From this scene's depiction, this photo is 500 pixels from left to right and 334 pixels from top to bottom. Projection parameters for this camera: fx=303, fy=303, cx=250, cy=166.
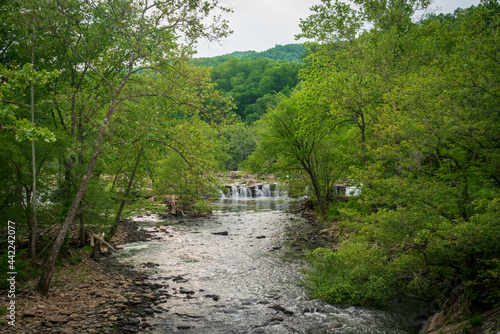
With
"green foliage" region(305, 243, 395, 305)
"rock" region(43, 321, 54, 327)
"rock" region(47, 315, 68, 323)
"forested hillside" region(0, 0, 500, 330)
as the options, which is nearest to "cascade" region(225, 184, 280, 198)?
"forested hillside" region(0, 0, 500, 330)

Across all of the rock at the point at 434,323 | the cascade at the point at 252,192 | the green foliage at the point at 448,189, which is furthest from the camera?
the cascade at the point at 252,192

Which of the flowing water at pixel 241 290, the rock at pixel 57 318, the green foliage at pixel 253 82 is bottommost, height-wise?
the flowing water at pixel 241 290

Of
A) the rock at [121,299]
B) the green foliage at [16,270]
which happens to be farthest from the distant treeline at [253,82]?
the green foliage at [16,270]

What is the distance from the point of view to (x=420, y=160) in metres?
11.3

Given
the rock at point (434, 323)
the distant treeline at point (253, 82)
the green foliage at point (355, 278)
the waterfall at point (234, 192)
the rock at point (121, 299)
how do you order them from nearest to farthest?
1. the rock at point (434, 323)
2. the rock at point (121, 299)
3. the green foliage at point (355, 278)
4. the waterfall at point (234, 192)
5. the distant treeline at point (253, 82)

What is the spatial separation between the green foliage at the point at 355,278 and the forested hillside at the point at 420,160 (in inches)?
1.3

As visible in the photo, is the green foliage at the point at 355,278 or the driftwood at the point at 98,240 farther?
the driftwood at the point at 98,240

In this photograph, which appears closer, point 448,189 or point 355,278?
point 448,189

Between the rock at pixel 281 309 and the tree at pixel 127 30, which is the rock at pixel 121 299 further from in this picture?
the rock at pixel 281 309

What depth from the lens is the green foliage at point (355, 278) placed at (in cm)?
948

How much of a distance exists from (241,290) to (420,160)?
26.9ft

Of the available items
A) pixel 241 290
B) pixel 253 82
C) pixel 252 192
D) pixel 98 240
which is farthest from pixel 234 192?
pixel 253 82

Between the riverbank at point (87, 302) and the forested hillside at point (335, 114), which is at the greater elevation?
the forested hillside at point (335, 114)

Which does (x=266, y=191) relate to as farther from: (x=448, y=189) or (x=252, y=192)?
(x=448, y=189)
